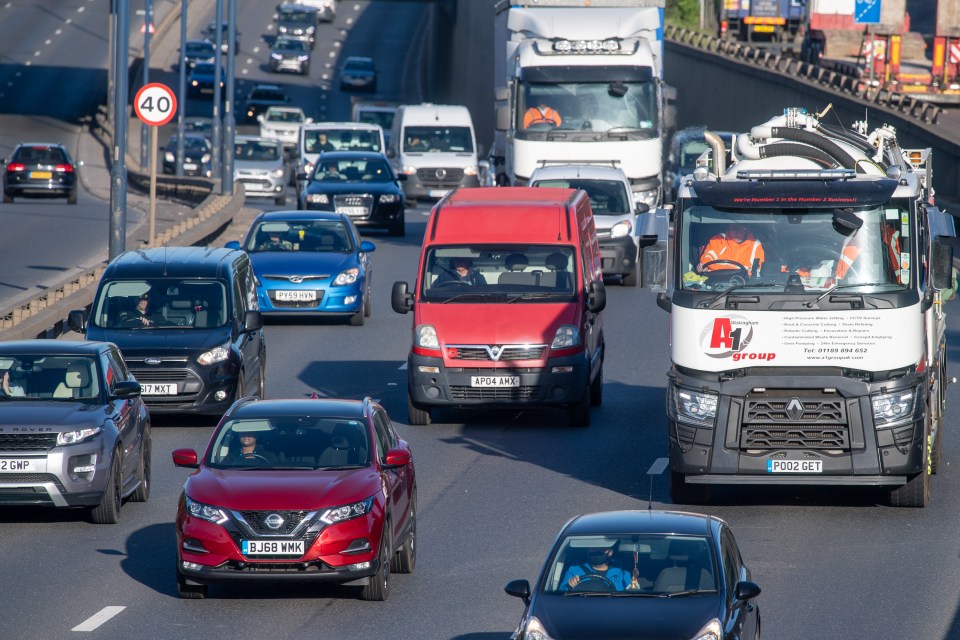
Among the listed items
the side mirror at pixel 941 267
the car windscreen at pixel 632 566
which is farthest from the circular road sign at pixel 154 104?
the car windscreen at pixel 632 566

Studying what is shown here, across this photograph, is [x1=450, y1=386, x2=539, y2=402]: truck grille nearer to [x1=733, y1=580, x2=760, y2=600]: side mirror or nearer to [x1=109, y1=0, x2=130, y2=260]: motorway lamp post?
[x1=109, y1=0, x2=130, y2=260]: motorway lamp post

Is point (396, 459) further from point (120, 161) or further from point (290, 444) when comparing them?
point (120, 161)

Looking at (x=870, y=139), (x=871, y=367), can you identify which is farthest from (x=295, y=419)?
(x=870, y=139)

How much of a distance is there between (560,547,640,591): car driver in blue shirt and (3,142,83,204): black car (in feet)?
134

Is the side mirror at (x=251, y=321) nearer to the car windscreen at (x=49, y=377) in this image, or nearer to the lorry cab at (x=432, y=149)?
the car windscreen at (x=49, y=377)

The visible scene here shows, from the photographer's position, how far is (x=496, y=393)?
19.1 meters

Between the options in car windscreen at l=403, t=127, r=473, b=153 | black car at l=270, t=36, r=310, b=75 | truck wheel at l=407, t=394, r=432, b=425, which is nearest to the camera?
truck wheel at l=407, t=394, r=432, b=425

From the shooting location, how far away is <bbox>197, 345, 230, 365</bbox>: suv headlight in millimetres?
19078

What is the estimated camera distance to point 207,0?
344 feet

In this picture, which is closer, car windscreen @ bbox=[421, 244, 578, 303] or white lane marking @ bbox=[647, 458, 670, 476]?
white lane marking @ bbox=[647, 458, 670, 476]

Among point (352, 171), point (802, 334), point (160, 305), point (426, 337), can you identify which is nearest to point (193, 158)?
point (352, 171)

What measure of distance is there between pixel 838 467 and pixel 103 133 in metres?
61.5

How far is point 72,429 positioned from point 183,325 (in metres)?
5.60

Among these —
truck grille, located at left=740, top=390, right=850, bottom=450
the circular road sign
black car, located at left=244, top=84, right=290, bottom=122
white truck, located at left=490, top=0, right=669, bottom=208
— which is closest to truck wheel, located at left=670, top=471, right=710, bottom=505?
truck grille, located at left=740, top=390, right=850, bottom=450
